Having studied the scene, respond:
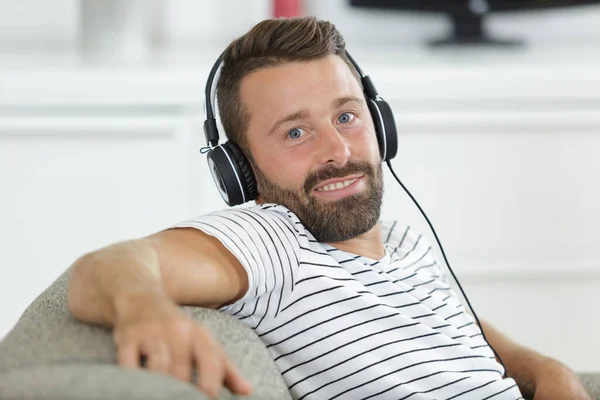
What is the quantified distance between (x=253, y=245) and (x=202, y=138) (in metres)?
0.99

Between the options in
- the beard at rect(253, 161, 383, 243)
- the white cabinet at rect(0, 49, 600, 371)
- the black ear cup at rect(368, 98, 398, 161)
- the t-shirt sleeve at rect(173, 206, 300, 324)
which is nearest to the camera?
the t-shirt sleeve at rect(173, 206, 300, 324)

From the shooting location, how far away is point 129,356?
29.5 inches

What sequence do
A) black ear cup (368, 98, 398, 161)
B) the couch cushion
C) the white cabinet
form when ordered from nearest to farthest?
the couch cushion
black ear cup (368, 98, 398, 161)
the white cabinet

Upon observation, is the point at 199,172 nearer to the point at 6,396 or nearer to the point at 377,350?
the point at 377,350

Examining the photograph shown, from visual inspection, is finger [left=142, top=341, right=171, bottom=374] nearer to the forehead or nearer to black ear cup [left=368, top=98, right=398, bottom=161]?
the forehead

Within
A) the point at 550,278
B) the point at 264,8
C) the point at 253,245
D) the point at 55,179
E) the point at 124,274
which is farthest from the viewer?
the point at 264,8

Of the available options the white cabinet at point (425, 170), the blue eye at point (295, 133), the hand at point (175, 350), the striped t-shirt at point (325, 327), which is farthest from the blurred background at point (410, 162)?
the hand at point (175, 350)

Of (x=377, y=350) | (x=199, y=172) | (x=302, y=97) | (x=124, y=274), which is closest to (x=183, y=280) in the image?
(x=124, y=274)

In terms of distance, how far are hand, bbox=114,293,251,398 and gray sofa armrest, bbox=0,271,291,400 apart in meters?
0.02

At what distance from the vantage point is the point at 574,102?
2.07 m

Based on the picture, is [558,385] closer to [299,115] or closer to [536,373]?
[536,373]

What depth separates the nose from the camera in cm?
122

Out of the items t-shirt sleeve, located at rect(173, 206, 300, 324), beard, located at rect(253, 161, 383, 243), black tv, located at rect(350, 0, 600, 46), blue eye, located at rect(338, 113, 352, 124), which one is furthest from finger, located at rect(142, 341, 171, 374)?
black tv, located at rect(350, 0, 600, 46)

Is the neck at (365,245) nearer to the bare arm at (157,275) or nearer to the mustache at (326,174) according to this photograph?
the mustache at (326,174)
